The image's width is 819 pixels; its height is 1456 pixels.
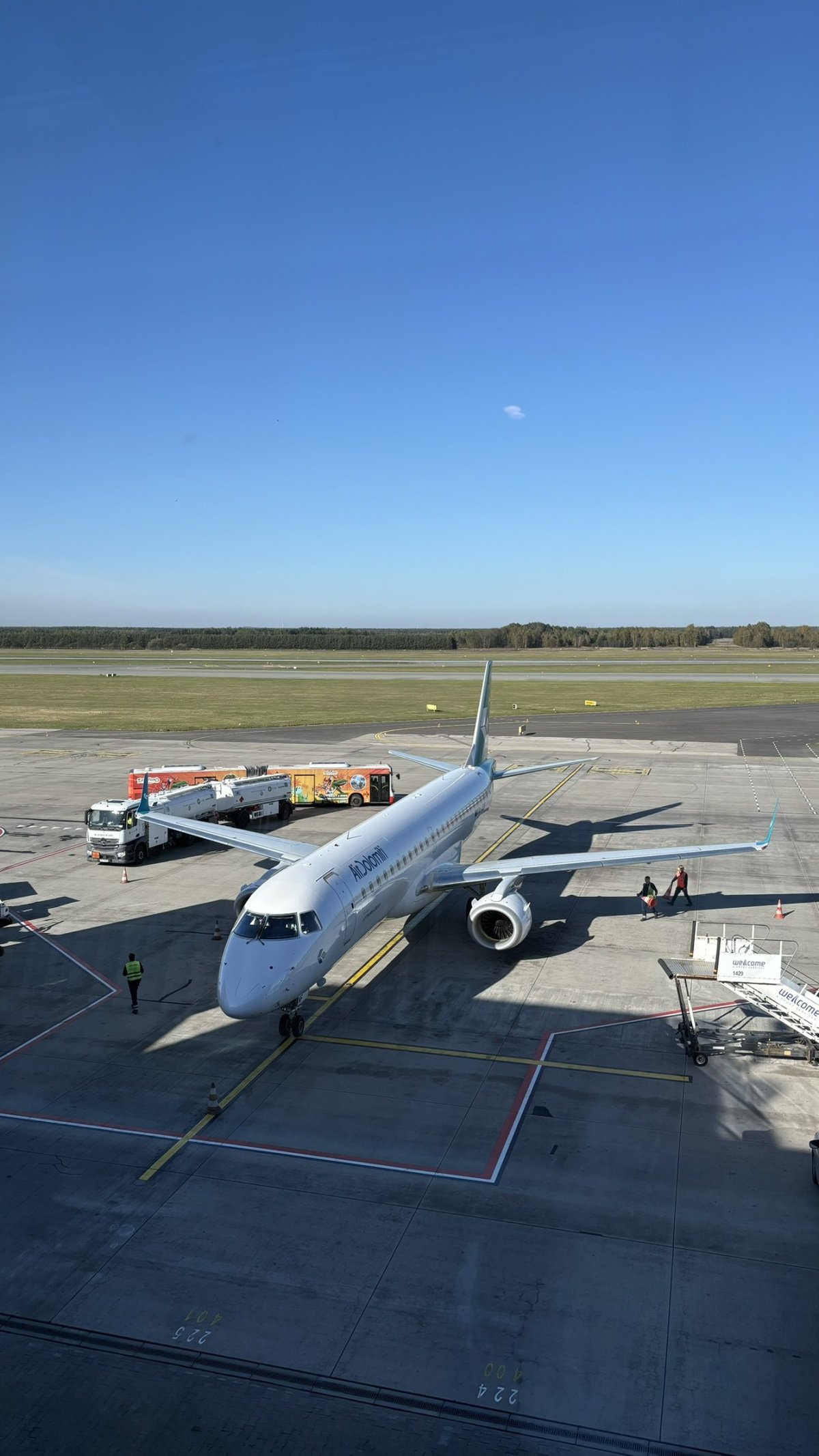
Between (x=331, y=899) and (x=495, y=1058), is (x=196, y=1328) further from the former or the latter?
(x=331, y=899)

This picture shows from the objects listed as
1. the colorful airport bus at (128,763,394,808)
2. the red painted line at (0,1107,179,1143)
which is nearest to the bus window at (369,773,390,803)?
the colorful airport bus at (128,763,394,808)

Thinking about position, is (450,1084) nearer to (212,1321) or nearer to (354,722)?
(212,1321)

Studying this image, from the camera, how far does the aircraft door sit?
23.5 meters

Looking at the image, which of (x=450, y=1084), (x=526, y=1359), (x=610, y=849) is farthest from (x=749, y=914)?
(x=526, y=1359)

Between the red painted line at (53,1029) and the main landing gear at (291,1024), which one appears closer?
the red painted line at (53,1029)

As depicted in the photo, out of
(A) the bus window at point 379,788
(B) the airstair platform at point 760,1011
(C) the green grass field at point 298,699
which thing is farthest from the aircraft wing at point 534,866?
(C) the green grass field at point 298,699

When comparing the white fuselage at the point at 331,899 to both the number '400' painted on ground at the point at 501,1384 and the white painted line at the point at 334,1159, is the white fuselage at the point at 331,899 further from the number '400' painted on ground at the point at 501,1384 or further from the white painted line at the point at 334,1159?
the number '400' painted on ground at the point at 501,1384

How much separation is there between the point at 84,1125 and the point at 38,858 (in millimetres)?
24708

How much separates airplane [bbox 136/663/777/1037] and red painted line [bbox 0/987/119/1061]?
4540 millimetres

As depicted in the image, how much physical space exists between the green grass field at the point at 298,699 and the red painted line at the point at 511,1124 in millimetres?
67490

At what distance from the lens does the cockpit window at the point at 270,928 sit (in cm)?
2155

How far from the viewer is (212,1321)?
13531 millimetres

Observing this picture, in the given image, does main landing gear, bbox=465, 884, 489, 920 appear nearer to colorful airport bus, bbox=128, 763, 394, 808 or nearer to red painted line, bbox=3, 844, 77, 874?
colorful airport bus, bbox=128, 763, 394, 808

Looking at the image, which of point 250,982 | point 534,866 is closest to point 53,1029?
point 250,982
